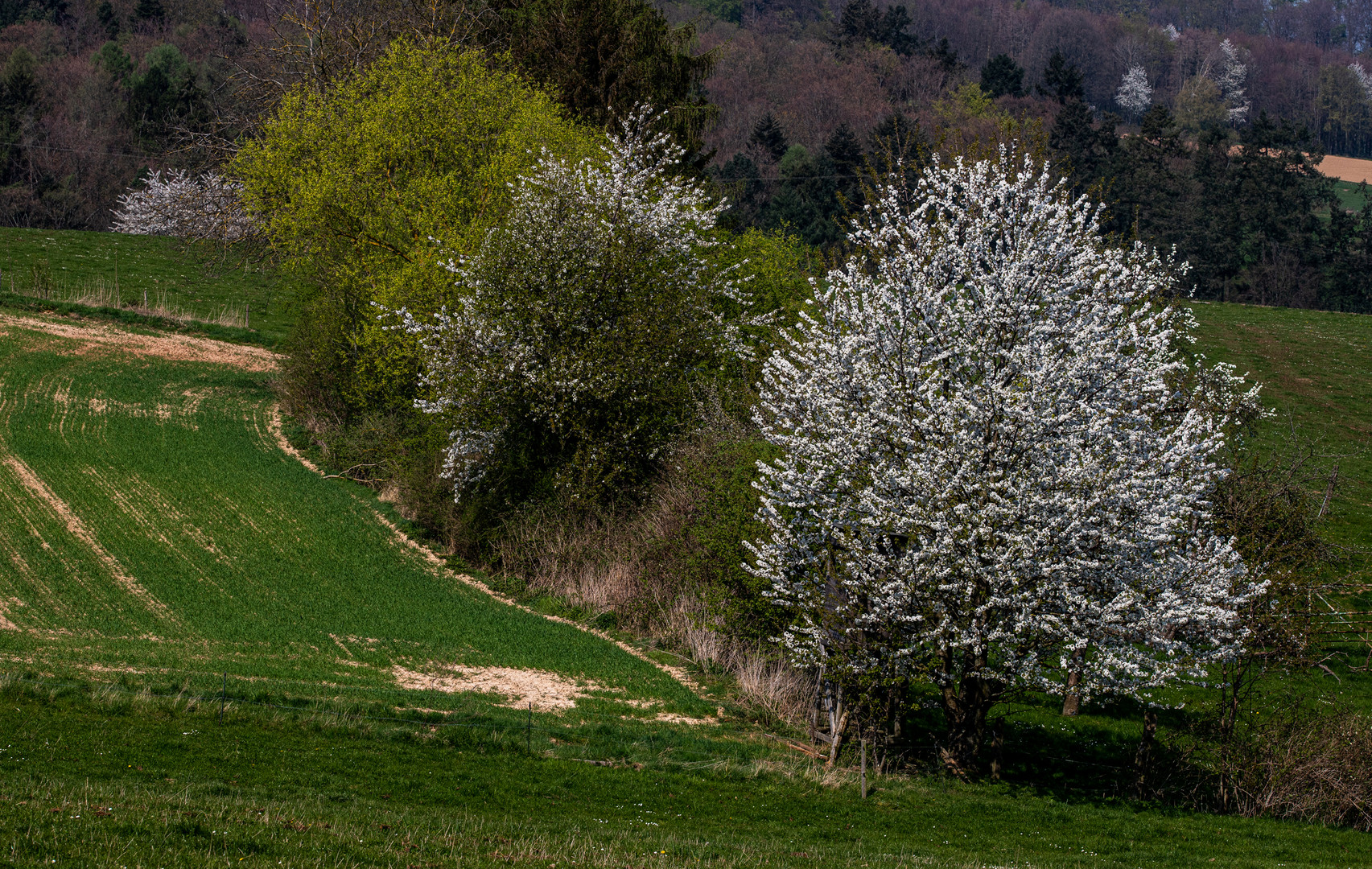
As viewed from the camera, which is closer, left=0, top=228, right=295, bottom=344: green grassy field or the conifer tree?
left=0, top=228, right=295, bottom=344: green grassy field

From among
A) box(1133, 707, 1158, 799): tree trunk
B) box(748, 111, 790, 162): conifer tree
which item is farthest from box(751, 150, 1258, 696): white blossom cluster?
box(748, 111, 790, 162): conifer tree

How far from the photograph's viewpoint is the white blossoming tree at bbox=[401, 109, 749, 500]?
27.8 meters

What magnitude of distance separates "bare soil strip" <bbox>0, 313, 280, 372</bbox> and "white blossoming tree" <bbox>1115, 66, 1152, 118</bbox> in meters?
137

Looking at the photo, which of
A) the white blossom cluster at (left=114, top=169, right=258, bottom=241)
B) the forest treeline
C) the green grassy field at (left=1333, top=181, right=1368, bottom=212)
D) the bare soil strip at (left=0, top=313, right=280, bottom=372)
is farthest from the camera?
the green grassy field at (left=1333, top=181, right=1368, bottom=212)

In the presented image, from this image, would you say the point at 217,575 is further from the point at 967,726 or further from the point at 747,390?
the point at 967,726

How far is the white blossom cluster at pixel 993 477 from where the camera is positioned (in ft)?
55.1

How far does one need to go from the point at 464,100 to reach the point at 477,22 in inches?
494

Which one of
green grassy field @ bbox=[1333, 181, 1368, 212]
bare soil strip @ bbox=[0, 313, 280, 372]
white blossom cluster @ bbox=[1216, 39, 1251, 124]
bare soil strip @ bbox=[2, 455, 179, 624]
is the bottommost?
bare soil strip @ bbox=[2, 455, 179, 624]

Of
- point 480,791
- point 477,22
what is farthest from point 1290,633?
point 477,22

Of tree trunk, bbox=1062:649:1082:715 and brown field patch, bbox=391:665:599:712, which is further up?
tree trunk, bbox=1062:649:1082:715

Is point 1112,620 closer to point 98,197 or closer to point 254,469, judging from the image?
point 254,469

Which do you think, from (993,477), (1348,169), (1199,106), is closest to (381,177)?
(993,477)

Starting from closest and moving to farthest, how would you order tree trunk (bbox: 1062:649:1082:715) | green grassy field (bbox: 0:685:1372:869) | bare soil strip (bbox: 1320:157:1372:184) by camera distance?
green grassy field (bbox: 0:685:1372:869)
tree trunk (bbox: 1062:649:1082:715)
bare soil strip (bbox: 1320:157:1372:184)

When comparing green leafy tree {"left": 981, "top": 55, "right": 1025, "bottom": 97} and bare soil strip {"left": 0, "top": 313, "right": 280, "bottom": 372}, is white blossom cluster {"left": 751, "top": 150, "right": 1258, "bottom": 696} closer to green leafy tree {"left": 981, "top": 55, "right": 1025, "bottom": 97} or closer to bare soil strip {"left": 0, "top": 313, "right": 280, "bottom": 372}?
bare soil strip {"left": 0, "top": 313, "right": 280, "bottom": 372}
